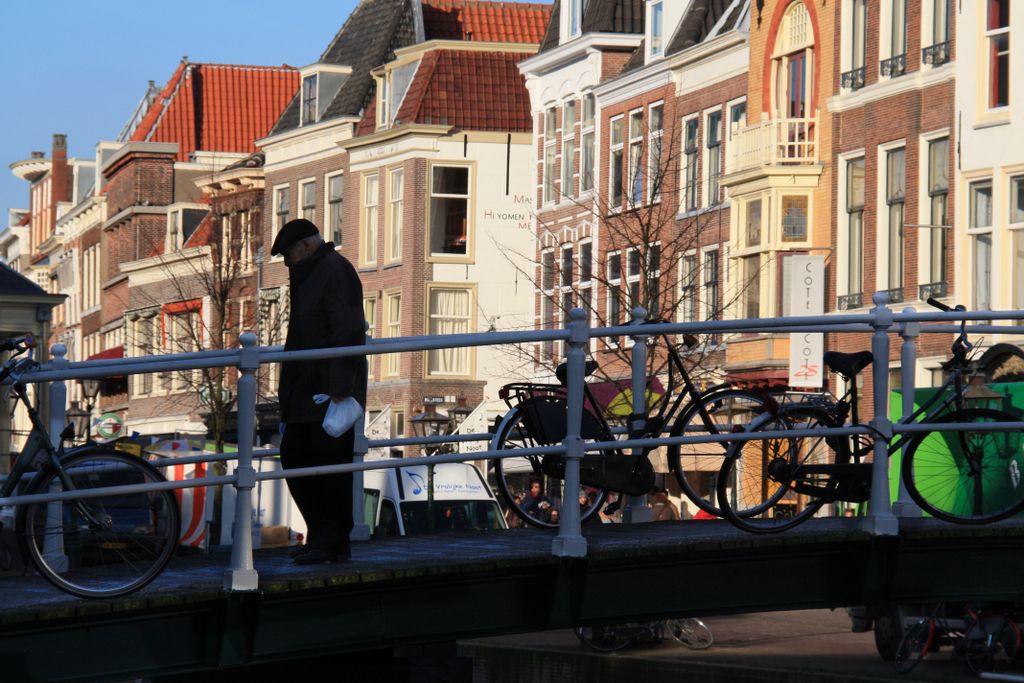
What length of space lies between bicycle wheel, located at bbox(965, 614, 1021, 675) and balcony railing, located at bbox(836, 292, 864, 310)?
11.3 m

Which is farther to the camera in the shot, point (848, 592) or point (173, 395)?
point (173, 395)

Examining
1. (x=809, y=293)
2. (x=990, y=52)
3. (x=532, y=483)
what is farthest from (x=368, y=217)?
(x=532, y=483)

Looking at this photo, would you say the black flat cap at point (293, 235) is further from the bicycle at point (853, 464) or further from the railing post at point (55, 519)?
the bicycle at point (853, 464)

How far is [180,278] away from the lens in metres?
68.0

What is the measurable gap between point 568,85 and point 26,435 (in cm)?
4020

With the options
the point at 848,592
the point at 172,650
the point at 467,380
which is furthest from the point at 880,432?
the point at 467,380

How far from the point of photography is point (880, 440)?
10.5 meters

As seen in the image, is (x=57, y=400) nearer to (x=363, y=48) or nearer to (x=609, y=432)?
(x=609, y=432)

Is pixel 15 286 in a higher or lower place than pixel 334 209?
lower

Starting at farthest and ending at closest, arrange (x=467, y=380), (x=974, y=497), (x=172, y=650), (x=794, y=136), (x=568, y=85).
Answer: (x=467, y=380), (x=568, y=85), (x=794, y=136), (x=974, y=497), (x=172, y=650)

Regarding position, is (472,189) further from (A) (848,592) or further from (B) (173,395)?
(A) (848,592)

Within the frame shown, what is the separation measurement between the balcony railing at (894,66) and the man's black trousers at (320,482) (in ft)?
87.0

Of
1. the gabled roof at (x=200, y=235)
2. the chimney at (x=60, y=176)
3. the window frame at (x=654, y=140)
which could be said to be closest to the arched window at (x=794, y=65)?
the window frame at (x=654, y=140)

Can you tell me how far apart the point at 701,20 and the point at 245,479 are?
118 feet
